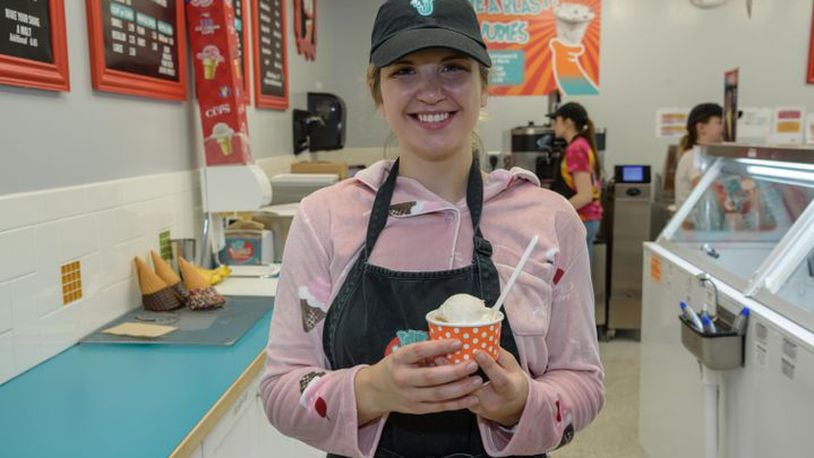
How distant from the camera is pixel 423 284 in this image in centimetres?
114

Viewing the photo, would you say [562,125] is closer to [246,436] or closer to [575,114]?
[575,114]

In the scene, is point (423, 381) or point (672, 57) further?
point (672, 57)

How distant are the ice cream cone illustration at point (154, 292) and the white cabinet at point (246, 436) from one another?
0.57 meters

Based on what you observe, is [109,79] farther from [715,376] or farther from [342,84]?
[342,84]

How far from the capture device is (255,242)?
318cm

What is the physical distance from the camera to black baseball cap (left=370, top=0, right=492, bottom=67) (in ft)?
3.56

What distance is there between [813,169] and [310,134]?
3491 millimetres

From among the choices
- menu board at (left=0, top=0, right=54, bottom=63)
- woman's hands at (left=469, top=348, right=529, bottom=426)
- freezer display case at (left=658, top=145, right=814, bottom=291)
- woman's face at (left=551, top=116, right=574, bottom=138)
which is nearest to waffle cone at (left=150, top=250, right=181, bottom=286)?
menu board at (left=0, top=0, right=54, bottom=63)

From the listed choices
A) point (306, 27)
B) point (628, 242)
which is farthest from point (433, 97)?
point (628, 242)

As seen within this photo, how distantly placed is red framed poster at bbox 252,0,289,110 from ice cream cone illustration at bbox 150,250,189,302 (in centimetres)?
163

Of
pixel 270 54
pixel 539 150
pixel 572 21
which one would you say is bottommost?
pixel 539 150

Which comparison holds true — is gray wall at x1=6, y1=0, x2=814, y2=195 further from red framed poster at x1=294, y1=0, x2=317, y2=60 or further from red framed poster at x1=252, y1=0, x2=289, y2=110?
red framed poster at x1=252, y1=0, x2=289, y2=110

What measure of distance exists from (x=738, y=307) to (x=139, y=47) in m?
2.30

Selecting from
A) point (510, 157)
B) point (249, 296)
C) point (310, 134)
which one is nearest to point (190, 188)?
point (249, 296)
